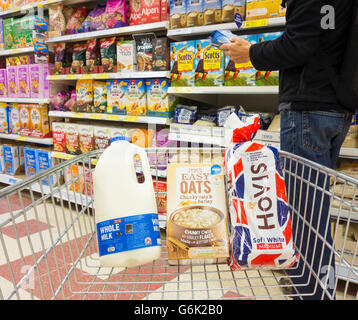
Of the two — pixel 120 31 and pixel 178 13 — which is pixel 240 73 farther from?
pixel 120 31

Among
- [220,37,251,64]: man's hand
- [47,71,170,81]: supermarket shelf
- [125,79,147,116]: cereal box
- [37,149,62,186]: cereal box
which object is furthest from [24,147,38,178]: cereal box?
[220,37,251,64]: man's hand

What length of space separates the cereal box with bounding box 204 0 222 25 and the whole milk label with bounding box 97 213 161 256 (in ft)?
5.56

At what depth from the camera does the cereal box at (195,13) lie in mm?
2042

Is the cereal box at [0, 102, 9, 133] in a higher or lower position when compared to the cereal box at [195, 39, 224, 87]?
lower

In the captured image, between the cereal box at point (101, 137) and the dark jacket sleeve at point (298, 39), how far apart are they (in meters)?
1.77

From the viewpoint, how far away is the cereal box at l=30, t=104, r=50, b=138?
3182 mm

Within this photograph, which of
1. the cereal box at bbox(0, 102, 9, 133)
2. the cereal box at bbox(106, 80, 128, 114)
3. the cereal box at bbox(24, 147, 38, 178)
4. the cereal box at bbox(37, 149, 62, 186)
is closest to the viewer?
the cereal box at bbox(106, 80, 128, 114)

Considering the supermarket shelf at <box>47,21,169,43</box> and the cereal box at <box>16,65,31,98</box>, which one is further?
the cereal box at <box>16,65,31,98</box>

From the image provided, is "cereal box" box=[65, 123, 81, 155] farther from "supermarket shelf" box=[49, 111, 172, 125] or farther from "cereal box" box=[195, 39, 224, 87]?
"cereal box" box=[195, 39, 224, 87]

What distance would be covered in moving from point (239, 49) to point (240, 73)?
28.4 inches

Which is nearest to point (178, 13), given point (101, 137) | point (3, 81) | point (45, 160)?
point (101, 137)

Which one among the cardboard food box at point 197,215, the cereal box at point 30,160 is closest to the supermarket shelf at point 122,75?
the cereal box at point 30,160

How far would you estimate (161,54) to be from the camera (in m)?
2.26
